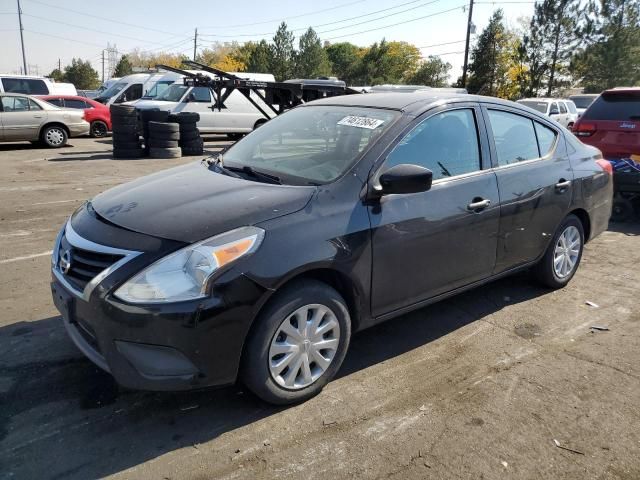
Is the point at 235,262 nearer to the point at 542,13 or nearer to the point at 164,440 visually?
the point at 164,440

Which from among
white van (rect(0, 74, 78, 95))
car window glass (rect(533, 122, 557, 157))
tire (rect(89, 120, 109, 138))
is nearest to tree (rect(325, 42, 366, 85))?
tire (rect(89, 120, 109, 138))

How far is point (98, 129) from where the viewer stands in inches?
719

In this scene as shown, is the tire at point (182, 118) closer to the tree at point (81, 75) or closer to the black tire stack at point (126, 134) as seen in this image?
the black tire stack at point (126, 134)

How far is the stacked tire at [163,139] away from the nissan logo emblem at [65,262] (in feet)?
35.6

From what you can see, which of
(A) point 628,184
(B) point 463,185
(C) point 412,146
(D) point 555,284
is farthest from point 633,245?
(C) point 412,146

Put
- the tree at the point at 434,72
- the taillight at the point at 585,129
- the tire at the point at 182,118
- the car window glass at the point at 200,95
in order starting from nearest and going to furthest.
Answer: the taillight at the point at 585,129 < the tire at the point at 182,118 < the car window glass at the point at 200,95 < the tree at the point at 434,72

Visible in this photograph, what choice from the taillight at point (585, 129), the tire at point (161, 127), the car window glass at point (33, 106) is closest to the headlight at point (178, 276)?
the taillight at point (585, 129)

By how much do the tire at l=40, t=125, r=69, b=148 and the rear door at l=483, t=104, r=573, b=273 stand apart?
14.4 m

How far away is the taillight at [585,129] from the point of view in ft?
25.3

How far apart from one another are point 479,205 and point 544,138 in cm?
133

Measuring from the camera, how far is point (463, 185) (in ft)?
11.9

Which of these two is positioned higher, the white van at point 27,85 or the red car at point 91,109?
the white van at point 27,85

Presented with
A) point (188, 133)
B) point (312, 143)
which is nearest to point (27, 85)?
point (188, 133)

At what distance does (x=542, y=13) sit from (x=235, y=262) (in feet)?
152
